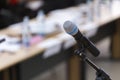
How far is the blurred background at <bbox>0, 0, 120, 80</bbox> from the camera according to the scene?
2.20 metres

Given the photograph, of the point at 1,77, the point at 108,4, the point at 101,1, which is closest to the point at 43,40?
the point at 1,77

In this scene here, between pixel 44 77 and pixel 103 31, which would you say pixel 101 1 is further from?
pixel 44 77

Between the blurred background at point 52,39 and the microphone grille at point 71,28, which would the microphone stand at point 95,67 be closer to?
the microphone grille at point 71,28

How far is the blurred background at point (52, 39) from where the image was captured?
2203 millimetres

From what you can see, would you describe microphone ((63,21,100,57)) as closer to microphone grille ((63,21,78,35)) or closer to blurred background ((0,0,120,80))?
microphone grille ((63,21,78,35))

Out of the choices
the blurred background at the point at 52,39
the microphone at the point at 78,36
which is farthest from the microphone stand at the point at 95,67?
the blurred background at the point at 52,39

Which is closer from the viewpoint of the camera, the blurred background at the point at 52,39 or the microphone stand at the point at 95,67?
the microphone stand at the point at 95,67

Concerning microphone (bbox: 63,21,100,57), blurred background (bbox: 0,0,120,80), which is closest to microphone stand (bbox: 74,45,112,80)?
microphone (bbox: 63,21,100,57)

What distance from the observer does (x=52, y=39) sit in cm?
242

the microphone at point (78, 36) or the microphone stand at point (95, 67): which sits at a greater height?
the microphone at point (78, 36)

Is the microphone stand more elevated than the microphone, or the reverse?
the microphone

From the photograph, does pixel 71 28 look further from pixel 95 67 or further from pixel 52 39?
pixel 52 39

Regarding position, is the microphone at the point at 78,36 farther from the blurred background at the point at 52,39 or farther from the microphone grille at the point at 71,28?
the blurred background at the point at 52,39

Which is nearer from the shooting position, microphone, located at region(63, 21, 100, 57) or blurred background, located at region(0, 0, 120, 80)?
microphone, located at region(63, 21, 100, 57)
